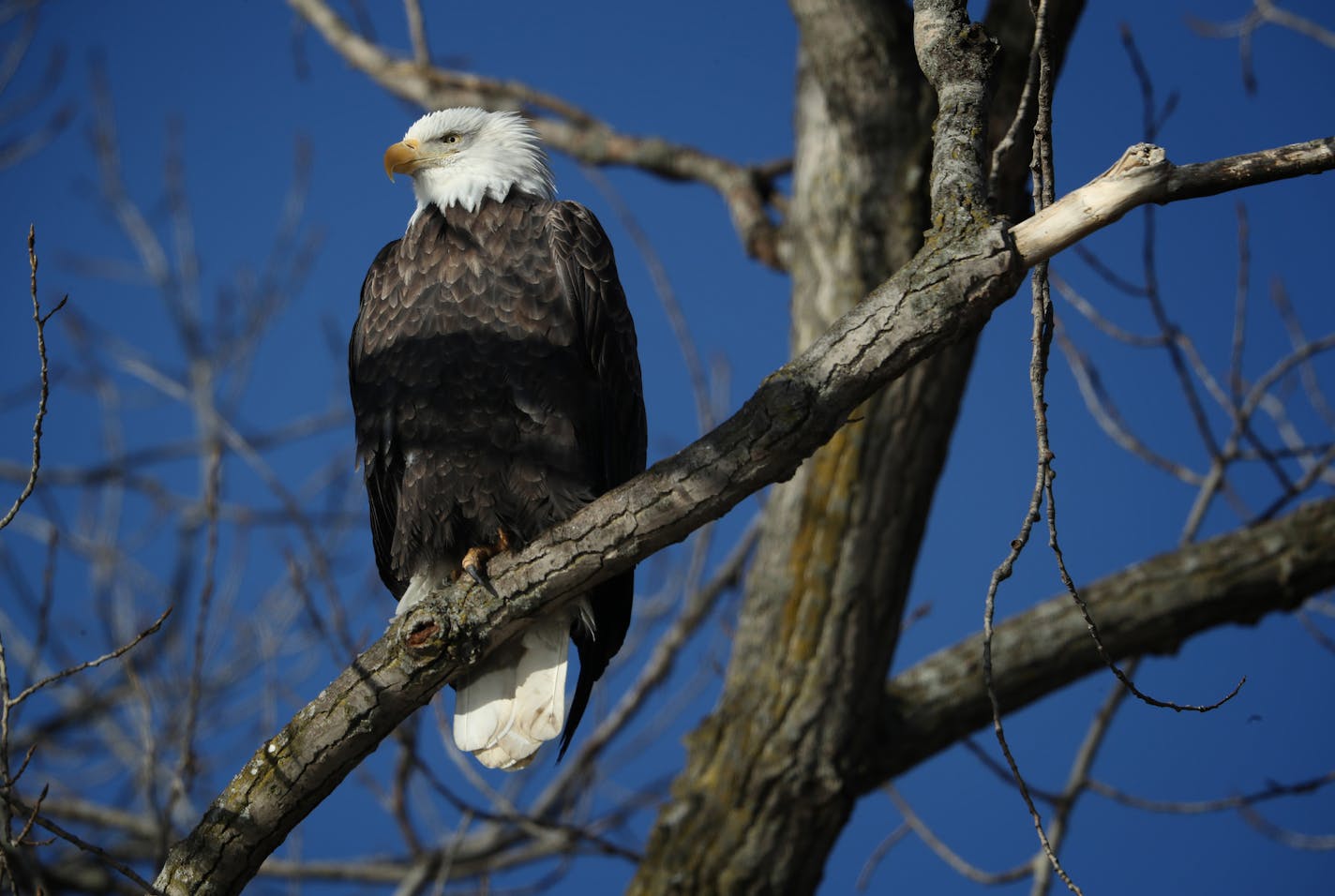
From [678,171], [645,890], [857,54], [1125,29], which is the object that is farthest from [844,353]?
[678,171]

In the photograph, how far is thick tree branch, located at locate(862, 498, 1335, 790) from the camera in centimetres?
445

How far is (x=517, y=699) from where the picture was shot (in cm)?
369

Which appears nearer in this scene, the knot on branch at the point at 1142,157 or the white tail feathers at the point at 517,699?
the knot on branch at the point at 1142,157

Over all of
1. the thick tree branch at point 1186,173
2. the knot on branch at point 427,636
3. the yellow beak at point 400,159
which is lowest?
the knot on branch at point 427,636

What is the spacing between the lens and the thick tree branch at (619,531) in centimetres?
243

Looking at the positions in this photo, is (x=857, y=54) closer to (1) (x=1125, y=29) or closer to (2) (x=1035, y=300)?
(1) (x=1125, y=29)

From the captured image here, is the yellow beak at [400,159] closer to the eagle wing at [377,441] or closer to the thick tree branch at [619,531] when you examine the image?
the eagle wing at [377,441]

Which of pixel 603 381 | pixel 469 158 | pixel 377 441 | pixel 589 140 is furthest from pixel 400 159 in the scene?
pixel 589 140

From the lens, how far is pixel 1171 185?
2.28 metres

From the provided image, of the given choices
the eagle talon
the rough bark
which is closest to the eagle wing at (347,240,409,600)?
the eagle talon

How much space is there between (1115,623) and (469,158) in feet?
8.89

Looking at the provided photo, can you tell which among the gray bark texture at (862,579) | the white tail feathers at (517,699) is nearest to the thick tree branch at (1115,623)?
the gray bark texture at (862,579)

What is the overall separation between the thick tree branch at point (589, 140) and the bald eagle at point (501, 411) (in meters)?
1.39

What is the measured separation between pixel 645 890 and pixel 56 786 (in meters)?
3.38
